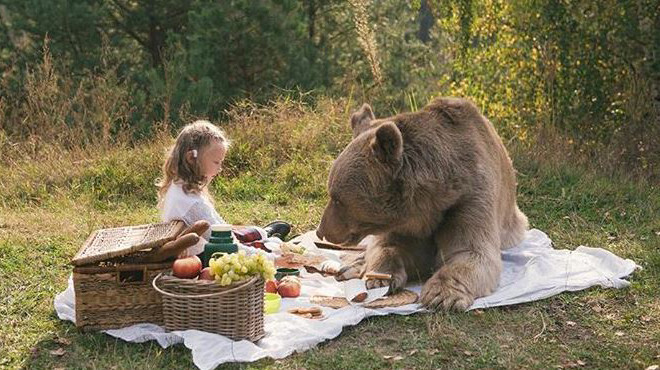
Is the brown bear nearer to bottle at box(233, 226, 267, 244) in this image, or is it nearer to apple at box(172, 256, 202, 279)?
bottle at box(233, 226, 267, 244)

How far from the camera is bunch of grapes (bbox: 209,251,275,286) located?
13.3ft

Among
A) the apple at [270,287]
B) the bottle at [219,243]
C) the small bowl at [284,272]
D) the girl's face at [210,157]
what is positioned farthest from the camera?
the small bowl at [284,272]

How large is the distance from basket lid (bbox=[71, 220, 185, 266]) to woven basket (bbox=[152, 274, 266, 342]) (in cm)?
21

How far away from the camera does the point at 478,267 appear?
4785 millimetres

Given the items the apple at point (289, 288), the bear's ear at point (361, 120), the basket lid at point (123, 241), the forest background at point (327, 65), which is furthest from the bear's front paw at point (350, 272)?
the forest background at point (327, 65)

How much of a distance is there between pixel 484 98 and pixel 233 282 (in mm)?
5963

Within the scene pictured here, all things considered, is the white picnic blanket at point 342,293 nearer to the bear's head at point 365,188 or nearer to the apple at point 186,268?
the apple at point 186,268

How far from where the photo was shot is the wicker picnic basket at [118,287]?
4.34 m

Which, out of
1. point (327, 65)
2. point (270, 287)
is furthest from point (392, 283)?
point (327, 65)

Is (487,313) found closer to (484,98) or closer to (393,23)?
(484,98)

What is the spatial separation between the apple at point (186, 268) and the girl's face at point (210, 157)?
39.2 inches

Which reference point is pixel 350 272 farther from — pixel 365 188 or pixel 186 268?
pixel 186 268

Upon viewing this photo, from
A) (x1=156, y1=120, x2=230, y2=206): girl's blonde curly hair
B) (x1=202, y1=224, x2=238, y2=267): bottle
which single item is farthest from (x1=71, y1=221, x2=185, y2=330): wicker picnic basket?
(x1=156, y1=120, x2=230, y2=206): girl's blonde curly hair

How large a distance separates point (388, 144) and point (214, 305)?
1288 mm
